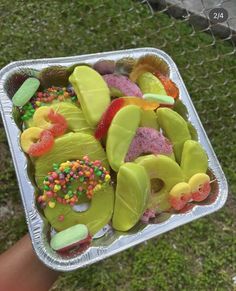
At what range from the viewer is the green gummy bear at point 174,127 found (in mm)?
960

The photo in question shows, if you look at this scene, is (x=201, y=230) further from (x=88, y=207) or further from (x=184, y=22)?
(x=184, y=22)

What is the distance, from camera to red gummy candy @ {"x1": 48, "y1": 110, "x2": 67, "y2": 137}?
91 centimetres

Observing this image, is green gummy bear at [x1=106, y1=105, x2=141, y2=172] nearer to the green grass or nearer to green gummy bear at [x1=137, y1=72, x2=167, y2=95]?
green gummy bear at [x1=137, y1=72, x2=167, y2=95]

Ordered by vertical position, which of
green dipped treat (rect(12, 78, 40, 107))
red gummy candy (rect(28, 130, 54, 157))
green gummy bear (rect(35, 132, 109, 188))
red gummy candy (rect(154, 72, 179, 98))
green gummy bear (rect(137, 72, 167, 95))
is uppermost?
green dipped treat (rect(12, 78, 40, 107))

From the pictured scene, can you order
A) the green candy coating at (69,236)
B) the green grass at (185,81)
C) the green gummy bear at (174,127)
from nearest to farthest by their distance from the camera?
the green candy coating at (69,236)
the green gummy bear at (174,127)
the green grass at (185,81)

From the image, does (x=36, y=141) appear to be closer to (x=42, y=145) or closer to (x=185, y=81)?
(x=42, y=145)

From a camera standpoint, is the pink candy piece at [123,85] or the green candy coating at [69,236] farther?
the pink candy piece at [123,85]

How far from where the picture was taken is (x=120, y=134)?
35.7 inches

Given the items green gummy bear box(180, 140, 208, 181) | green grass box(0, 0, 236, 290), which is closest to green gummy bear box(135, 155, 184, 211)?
green gummy bear box(180, 140, 208, 181)

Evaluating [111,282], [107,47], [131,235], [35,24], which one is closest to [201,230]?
[111,282]

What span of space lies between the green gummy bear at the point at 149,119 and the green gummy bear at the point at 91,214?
0.46ft

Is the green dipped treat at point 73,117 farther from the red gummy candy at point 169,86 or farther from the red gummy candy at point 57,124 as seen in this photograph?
the red gummy candy at point 169,86

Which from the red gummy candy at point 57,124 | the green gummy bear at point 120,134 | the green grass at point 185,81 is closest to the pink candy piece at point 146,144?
the green gummy bear at point 120,134

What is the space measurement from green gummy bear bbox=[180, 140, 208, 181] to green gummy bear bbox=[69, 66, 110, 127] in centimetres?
17
